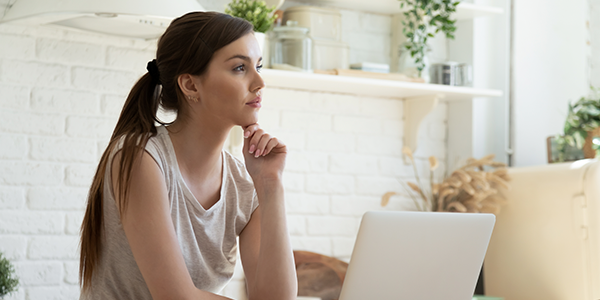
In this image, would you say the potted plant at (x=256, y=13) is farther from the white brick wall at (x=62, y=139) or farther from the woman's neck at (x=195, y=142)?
the woman's neck at (x=195, y=142)

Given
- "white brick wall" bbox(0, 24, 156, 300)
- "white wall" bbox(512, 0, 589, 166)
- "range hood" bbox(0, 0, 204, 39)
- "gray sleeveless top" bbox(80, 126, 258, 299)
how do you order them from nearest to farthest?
"gray sleeveless top" bbox(80, 126, 258, 299) → "range hood" bbox(0, 0, 204, 39) → "white brick wall" bbox(0, 24, 156, 300) → "white wall" bbox(512, 0, 589, 166)

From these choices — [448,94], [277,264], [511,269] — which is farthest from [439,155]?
[277,264]

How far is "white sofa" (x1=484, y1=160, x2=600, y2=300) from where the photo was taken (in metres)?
1.88

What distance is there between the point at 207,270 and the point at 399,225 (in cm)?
45

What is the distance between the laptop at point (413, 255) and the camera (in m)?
1.15

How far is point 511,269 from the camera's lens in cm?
216

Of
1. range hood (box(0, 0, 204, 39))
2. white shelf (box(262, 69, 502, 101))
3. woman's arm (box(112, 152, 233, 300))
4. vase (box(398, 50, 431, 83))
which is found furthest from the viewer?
vase (box(398, 50, 431, 83))

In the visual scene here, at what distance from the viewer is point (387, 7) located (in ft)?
7.48

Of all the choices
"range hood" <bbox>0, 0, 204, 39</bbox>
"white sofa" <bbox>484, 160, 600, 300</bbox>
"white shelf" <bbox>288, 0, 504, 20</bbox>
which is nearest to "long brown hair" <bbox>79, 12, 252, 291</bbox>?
"range hood" <bbox>0, 0, 204, 39</bbox>

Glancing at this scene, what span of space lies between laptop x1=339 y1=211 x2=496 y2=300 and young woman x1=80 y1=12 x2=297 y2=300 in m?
0.22

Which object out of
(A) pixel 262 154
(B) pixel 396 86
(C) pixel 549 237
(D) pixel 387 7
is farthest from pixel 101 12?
(C) pixel 549 237

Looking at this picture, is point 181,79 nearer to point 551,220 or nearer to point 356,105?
point 356,105

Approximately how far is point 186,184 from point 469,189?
1133mm

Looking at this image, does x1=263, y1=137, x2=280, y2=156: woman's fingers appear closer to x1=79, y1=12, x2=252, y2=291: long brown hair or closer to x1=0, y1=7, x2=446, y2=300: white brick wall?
x1=79, y1=12, x2=252, y2=291: long brown hair
